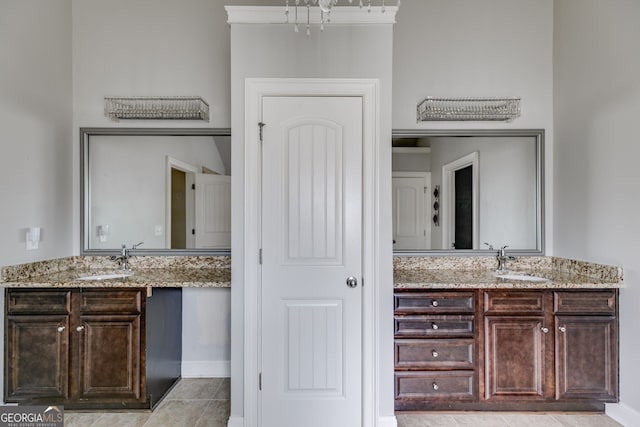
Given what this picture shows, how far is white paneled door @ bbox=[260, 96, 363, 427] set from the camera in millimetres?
2137

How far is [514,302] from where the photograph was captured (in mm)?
2326

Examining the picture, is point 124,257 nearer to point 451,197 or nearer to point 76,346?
point 76,346

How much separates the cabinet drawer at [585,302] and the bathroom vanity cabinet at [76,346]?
2778 millimetres

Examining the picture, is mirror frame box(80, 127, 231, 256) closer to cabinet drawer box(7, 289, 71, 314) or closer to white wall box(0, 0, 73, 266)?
white wall box(0, 0, 73, 266)

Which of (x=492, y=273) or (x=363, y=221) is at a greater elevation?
(x=363, y=221)

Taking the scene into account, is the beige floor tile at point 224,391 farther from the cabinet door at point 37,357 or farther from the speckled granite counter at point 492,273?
the speckled granite counter at point 492,273

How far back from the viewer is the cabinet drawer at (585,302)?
90.7 inches

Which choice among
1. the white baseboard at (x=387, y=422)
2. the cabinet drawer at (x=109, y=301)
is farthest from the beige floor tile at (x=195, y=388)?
the white baseboard at (x=387, y=422)

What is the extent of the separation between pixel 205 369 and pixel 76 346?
104 cm

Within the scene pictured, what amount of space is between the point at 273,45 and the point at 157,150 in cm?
144

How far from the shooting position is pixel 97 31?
2.90 m

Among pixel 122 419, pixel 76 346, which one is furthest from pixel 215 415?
pixel 76 346

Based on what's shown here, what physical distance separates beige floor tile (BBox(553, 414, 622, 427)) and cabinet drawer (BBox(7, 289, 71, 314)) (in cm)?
338

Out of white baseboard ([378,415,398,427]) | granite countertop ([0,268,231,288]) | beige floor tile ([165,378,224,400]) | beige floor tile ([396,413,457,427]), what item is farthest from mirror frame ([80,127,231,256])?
beige floor tile ([396,413,457,427])
